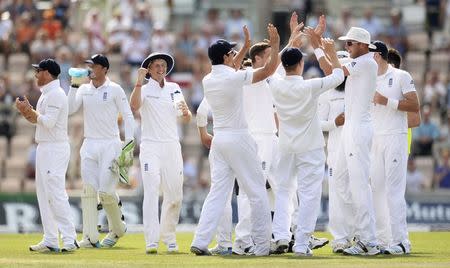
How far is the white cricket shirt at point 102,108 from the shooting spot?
19.8 meters

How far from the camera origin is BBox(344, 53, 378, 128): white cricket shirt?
18.1m

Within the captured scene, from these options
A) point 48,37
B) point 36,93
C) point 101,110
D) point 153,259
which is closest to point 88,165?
point 101,110

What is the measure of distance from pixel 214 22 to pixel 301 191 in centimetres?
1498

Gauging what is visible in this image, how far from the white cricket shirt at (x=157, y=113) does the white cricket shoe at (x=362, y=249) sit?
2638 millimetres

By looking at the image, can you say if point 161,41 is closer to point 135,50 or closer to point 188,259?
point 135,50

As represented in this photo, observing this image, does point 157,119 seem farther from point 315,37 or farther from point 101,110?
point 315,37

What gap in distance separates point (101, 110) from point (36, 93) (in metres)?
10.7

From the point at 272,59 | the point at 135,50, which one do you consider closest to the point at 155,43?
the point at 135,50

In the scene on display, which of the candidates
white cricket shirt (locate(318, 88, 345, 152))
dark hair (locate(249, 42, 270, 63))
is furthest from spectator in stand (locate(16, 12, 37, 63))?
dark hair (locate(249, 42, 270, 63))

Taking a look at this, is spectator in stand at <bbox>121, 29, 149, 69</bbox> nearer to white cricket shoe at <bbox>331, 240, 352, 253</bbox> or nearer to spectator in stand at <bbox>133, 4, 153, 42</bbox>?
spectator in stand at <bbox>133, 4, 153, 42</bbox>

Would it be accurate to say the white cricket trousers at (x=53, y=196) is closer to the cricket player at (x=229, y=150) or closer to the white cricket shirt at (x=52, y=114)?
the white cricket shirt at (x=52, y=114)

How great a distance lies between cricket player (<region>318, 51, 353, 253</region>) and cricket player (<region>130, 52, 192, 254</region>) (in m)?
1.69

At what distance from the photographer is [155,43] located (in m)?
31.9

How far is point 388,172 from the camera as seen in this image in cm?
1884
